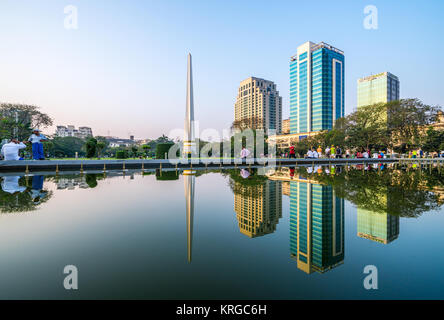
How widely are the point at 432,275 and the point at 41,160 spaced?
54.1 feet

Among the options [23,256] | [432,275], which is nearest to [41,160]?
[23,256]

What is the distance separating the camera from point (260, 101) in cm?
9612

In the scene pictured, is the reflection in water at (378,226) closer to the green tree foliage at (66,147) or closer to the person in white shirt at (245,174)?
the person in white shirt at (245,174)

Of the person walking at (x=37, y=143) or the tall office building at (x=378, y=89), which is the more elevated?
the tall office building at (x=378, y=89)

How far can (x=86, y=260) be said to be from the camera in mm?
2334

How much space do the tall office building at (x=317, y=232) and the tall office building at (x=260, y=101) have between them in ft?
296

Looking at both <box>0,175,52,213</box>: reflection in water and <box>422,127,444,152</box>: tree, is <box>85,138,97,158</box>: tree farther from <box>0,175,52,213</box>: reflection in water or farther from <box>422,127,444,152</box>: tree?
<box>422,127,444,152</box>: tree

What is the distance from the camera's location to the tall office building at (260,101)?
317 ft

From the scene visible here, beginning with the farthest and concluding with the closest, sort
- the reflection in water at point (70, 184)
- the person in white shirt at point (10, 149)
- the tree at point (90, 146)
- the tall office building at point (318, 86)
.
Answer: the tall office building at point (318, 86)
the tree at point (90, 146)
the person in white shirt at point (10, 149)
the reflection in water at point (70, 184)

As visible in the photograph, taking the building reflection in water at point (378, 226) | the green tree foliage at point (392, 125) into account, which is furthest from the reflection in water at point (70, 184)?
the green tree foliage at point (392, 125)

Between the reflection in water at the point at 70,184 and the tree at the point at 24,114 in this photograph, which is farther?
the tree at the point at 24,114

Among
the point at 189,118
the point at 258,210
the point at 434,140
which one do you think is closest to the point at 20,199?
the point at 258,210

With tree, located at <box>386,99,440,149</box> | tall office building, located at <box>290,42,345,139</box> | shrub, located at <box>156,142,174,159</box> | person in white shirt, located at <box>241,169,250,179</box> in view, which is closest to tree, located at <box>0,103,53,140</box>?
shrub, located at <box>156,142,174,159</box>
